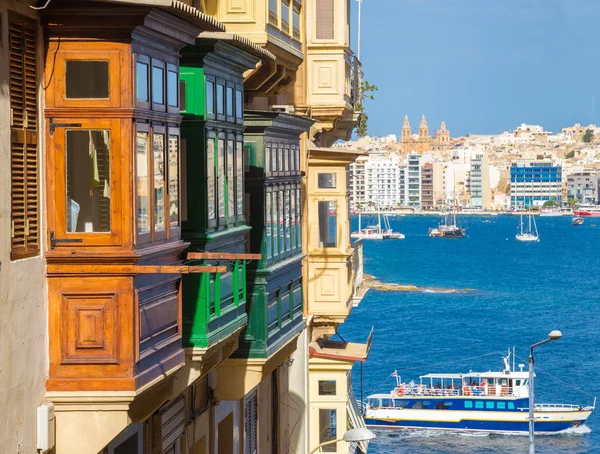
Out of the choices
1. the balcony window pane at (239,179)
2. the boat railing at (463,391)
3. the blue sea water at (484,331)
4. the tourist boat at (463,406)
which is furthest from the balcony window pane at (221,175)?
the boat railing at (463,391)

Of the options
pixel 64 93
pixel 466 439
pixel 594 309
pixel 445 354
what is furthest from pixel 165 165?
pixel 594 309

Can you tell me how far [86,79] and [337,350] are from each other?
1857cm

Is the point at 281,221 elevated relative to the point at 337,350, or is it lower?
elevated

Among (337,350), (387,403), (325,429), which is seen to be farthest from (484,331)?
(337,350)

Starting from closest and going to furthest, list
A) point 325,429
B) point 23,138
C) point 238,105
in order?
point 23,138 < point 238,105 < point 325,429

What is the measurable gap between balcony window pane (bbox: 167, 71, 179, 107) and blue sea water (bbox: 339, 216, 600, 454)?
4651cm

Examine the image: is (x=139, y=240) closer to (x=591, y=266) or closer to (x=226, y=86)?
(x=226, y=86)

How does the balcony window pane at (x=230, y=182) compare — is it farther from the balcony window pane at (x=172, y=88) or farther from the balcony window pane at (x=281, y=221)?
the balcony window pane at (x=281, y=221)

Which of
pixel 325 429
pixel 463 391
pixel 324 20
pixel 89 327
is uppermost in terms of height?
pixel 324 20

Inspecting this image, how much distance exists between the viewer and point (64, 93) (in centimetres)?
972

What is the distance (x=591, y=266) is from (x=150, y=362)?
535 feet

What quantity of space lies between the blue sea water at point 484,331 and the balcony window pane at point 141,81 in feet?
156

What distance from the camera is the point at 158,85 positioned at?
35.1 ft

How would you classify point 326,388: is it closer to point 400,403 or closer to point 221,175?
point 221,175
